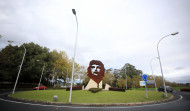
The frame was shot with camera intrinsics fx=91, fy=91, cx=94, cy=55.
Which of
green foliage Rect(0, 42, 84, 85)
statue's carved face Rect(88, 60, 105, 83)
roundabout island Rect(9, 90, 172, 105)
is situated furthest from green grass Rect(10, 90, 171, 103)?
green foliage Rect(0, 42, 84, 85)

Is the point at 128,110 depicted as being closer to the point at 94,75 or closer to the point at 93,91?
the point at 93,91

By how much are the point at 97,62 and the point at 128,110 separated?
1860 cm

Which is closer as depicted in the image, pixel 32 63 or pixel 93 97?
pixel 93 97

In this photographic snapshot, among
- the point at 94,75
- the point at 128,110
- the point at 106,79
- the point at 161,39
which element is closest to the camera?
the point at 128,110

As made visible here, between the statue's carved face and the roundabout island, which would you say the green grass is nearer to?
the roundabout island

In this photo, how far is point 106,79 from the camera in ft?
169

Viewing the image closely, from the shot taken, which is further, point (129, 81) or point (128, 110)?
point (129, 81)

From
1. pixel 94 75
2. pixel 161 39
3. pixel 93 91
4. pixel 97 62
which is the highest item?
pixel 161 39

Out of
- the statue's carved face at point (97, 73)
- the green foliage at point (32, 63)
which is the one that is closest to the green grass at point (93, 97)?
the statue's carved face at point (97, 73)

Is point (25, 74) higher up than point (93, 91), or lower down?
higher up

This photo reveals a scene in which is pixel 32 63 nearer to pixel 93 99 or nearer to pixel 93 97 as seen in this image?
pixel 93 97

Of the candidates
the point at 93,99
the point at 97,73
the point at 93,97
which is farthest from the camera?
the point at 97,73

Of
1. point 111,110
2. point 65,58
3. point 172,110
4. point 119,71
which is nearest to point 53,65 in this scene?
point 65,58

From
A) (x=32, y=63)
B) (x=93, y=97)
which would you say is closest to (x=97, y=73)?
(x=93, y=97)
